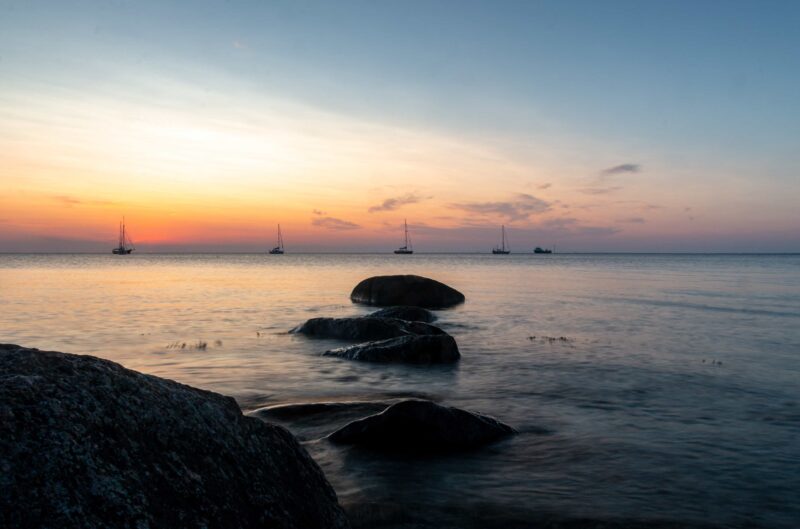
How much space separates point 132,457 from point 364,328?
56.4 feet

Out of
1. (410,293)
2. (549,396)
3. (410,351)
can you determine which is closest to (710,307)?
(410,293)

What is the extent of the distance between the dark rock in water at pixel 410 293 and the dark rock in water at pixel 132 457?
2981 centimetres

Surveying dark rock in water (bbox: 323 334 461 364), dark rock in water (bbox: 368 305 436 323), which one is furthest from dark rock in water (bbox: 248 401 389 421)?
dark rock in water (bbox: 368 305 436 323)

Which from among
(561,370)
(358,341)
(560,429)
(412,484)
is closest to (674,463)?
(560,429)

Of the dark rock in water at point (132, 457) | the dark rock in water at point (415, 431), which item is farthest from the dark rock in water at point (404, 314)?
the dark rock in water at point (132, 457)

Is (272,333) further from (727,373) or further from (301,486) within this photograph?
(301,486)

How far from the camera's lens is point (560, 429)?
10.5 meters

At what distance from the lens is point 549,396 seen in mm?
13148

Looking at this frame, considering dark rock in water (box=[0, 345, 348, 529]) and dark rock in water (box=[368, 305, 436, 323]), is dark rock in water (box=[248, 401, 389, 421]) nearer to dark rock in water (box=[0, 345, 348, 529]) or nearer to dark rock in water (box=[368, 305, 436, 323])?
dark rock in water (box=[0, 345, 348, 529])

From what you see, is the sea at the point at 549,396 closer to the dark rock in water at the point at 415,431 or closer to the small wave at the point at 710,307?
the dark rock in water at the point at 415,431

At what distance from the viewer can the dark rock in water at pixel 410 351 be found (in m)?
16.6

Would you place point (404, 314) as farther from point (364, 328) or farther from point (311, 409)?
point (311, 409)

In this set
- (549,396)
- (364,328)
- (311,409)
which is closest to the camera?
(311,409)

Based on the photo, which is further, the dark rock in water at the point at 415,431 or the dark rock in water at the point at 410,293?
the dark rock in water at the point at 410,293
